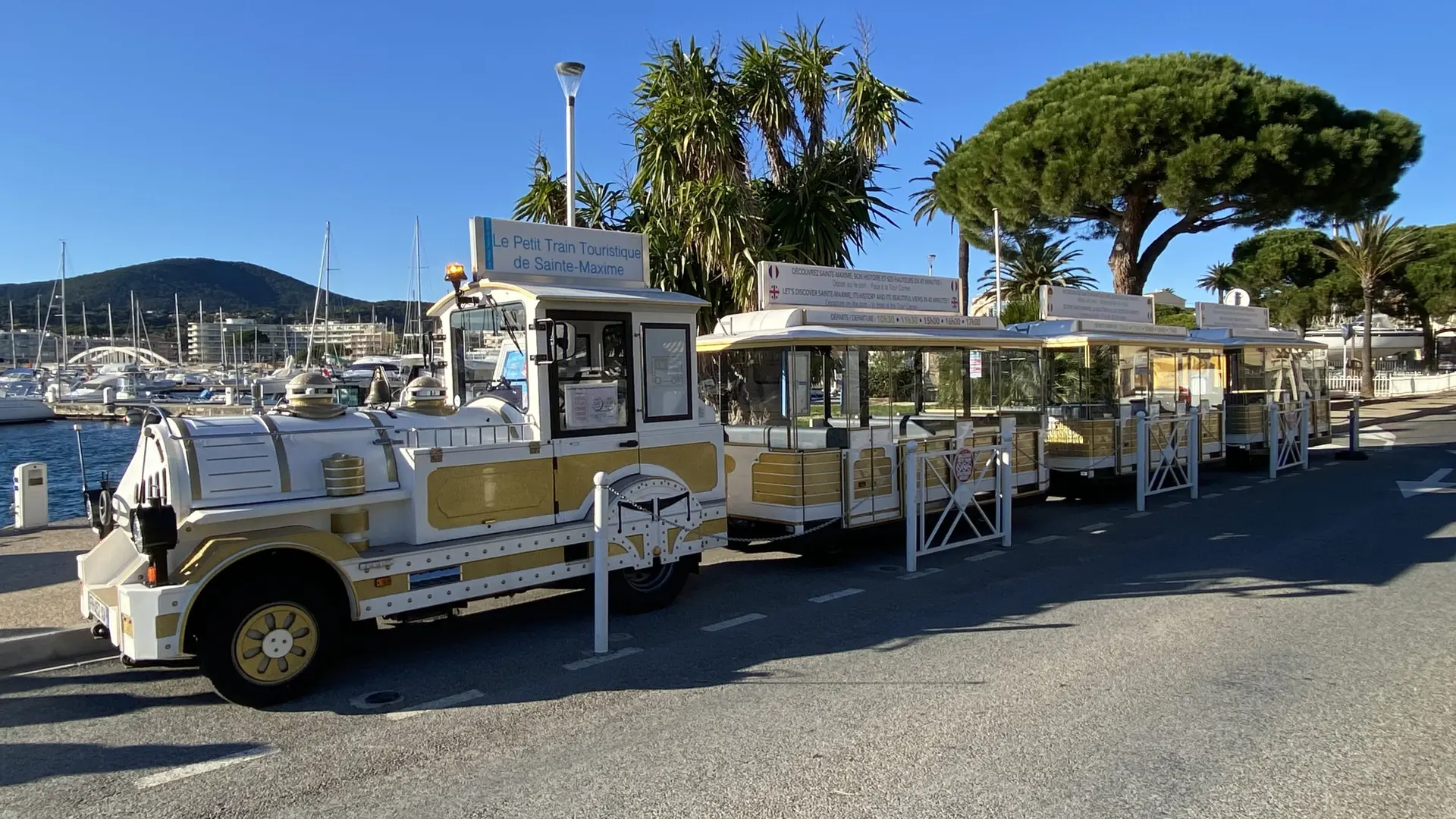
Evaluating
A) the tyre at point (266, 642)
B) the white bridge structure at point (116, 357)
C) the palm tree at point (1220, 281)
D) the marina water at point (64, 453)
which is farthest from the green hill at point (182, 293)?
the tyre at point (266, 642)

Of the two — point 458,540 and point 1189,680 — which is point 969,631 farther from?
point 458,540

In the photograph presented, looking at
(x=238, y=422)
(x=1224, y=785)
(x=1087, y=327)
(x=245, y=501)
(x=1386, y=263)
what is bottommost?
(x=1224, y=785)

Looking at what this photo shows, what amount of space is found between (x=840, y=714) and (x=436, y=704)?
2170 mm

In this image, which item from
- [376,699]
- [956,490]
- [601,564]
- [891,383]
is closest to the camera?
[376,699]

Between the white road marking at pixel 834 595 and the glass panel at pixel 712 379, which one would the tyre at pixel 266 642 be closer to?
the white road marking at pixel 834 595

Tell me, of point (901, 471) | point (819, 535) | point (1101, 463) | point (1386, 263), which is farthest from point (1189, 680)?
point (1386, 263)

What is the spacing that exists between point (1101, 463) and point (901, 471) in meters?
4.75

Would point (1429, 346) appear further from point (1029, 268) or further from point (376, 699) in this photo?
point (376, 699)

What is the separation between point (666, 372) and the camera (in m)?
6.99

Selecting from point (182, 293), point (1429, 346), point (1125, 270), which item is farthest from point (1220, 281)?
point (182, 293)

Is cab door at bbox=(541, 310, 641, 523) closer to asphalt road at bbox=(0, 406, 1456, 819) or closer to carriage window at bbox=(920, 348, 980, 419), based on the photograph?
asphalt road at bbox=(0, 406, 1456, 819)

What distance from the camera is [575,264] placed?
6.81 m

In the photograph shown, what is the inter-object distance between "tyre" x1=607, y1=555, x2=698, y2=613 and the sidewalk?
10.9 ft

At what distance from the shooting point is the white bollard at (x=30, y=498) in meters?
10.2
